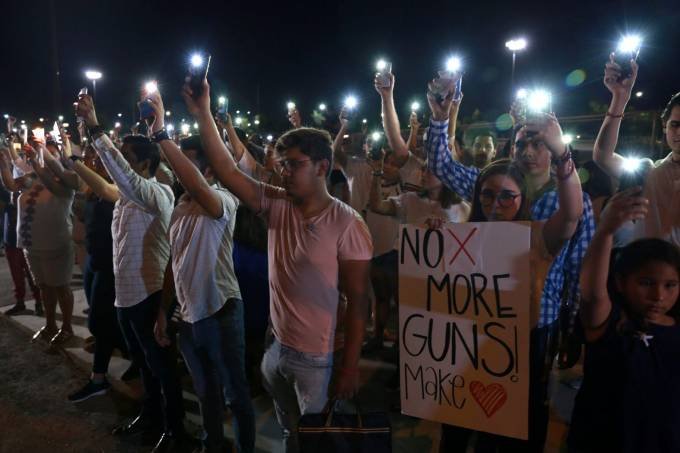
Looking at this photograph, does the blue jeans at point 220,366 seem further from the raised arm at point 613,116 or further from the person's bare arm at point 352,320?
the raised arm at point 613,116

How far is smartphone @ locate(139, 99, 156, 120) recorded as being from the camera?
9.33 ft

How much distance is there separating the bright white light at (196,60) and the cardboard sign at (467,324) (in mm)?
1326

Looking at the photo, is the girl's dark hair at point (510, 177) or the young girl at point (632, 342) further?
the girl's dark hair at point (510, 177)

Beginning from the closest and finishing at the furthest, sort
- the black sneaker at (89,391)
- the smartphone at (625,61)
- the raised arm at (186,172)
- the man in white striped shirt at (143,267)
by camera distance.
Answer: the smartphone at (625,61) < the raised arm at (186,172) < the man in white striped shirt at (143,267) < the black sneaker at (89,391)

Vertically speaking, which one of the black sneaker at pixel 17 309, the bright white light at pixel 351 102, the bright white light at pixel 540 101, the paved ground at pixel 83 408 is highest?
the bright white light at pixel 351 102

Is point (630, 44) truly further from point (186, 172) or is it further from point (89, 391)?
point (89, 391)

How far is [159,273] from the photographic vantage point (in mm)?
3650

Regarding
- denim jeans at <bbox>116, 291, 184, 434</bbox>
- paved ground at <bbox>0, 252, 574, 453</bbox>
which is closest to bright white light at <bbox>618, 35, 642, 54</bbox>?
paved ground at <bbox>0, 252, 574, 453</bbox>

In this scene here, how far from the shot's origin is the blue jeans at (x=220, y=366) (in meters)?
2.99

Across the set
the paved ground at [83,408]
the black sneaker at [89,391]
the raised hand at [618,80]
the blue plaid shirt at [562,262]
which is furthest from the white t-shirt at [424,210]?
the black sneaker at [89,391]

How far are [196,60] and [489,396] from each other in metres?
2.18

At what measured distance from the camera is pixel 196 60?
8.00 ft

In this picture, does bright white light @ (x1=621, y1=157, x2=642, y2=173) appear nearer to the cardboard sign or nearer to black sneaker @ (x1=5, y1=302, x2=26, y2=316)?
the cardboard sign

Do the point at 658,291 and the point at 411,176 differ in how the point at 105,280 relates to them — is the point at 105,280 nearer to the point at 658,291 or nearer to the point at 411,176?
the point at 411,176
